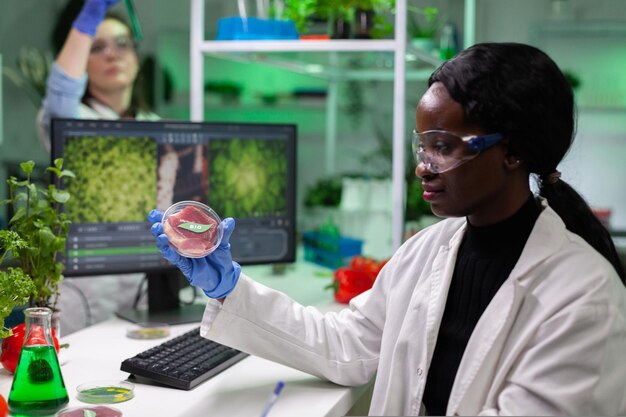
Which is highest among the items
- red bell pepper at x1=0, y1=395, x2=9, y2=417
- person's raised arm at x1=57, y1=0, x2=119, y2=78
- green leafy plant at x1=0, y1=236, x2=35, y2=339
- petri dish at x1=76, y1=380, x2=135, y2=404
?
person's raised arm at x1=57, y1=0, x2=119, y2=78

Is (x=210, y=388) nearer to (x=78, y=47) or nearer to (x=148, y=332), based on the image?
(x=148, y=332)

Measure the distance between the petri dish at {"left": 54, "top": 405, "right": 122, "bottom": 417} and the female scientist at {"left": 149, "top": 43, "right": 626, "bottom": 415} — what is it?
0.83ft

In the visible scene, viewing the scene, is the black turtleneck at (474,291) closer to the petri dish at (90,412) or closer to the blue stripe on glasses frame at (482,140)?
the blue stripe on glasses frame at (482,140)

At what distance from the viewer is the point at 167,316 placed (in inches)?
74.1

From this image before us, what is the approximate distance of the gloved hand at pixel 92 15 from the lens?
289 centimetres

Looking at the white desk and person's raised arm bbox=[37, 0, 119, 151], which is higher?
person's raised arm bbox=[37, 0, 119, 151]

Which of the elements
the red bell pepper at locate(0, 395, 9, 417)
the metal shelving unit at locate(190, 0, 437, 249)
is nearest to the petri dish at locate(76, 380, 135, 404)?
the red bell pepper at locate(0, 395, 9, 417)

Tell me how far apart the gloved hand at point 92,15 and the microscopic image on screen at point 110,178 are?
4.03ft

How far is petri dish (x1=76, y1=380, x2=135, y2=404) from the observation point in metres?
1.29

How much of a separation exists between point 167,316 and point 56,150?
1.55 ft

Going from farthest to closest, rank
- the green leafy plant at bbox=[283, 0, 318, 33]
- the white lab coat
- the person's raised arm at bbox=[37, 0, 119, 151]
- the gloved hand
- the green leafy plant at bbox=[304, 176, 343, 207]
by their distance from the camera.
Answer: the green leafy plant at bbox=[304, 176, 343, 207] → the person's raised arm at bbox=[37, 0, 119, 151] → the gloved hand → the green leafy plant at bbox=[283, 0, 318, 33] → the white lab coat

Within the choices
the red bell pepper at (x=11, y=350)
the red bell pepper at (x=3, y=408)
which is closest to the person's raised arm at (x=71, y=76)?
the red bell pepper at (x=11, y=350)

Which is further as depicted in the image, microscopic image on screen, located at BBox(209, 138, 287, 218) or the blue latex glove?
microscopic image on screen, located at BBox(209, 138, 287, 218)

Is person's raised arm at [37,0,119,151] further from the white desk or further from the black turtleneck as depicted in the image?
the black turtleneck
